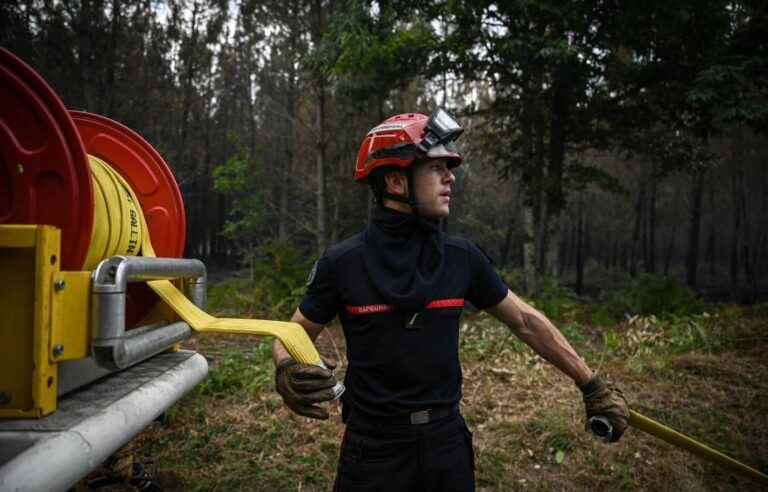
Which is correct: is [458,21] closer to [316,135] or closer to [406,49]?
[406,49]

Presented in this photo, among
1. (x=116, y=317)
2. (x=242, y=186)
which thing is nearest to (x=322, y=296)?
(x=116, y=317)

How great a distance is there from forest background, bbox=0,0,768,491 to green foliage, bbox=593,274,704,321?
0.17ft

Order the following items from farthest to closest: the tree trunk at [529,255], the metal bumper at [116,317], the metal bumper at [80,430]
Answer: the tree trunk at [529,255]
the metal bumper at [116,317]
the metal bumper at [80,430]

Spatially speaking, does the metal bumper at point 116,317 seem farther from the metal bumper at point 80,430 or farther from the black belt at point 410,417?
the black belt at point 410,417

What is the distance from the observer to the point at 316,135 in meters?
12.2

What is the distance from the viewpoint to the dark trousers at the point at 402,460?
202cm

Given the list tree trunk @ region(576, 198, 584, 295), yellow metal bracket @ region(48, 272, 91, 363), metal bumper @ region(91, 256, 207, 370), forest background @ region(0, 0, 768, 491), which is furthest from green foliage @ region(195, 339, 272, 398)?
tree trunk @ region(576, 198, 584, 295)

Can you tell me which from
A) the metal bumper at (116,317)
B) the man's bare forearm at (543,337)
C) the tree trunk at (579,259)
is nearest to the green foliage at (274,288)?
the man's bare forearm at (543,337)

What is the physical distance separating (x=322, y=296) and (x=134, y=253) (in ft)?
3.10

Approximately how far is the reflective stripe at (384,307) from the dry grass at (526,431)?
86.3 inches

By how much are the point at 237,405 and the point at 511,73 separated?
10.2 m

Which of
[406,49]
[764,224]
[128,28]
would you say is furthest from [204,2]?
[764,224]

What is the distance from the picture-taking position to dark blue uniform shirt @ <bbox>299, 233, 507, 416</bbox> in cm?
207

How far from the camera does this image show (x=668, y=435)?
2461 millimetres
